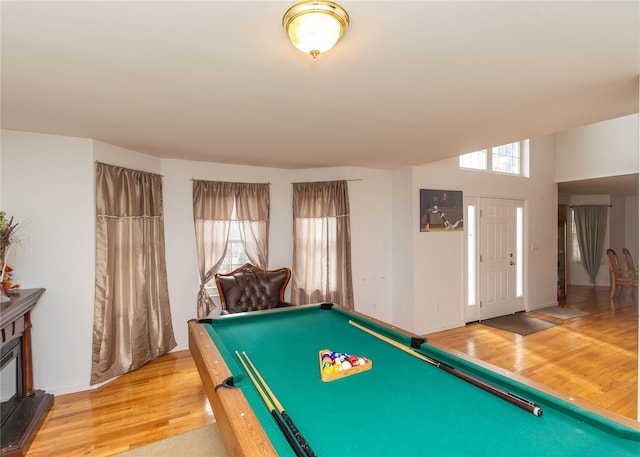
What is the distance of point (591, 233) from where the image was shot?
7781mm

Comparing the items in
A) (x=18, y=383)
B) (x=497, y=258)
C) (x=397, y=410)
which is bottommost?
(x=18, y=383)

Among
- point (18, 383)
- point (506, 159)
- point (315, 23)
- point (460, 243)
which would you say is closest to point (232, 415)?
point (315, 23)

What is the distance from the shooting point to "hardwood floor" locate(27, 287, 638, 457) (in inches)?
92.6

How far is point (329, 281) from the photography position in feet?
14.5

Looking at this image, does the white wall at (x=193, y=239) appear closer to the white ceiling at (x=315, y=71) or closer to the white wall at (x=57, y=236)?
the white wall at (x=57, y=236)

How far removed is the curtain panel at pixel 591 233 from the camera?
7.69 m

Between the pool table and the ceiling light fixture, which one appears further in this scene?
the ceiling light fixture

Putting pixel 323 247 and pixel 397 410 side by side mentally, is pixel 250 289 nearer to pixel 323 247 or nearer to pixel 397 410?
pixel 323 247

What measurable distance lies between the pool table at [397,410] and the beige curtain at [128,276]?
1.77 m

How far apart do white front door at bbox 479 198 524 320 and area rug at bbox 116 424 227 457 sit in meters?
4.44

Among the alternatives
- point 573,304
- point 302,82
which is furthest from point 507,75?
point 573,304

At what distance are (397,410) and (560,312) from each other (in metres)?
Result: 5.77

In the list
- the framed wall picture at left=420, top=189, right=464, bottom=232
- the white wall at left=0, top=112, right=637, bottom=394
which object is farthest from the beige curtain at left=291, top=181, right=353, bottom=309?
the framed wall picture at left=420, top=189, right=464, bottom=232

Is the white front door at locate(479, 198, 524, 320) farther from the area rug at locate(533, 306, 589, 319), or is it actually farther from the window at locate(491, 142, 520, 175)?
the window at locate(491, 142, 520, 175)
